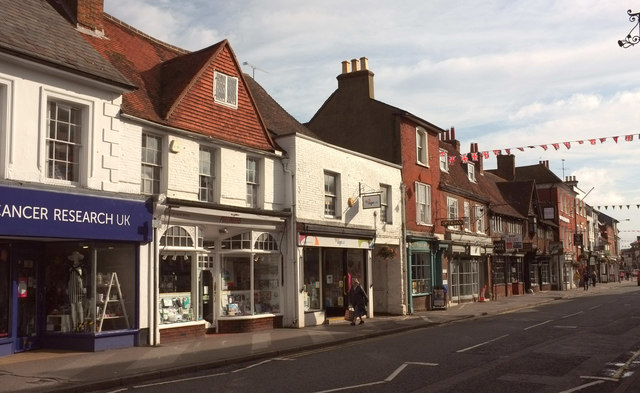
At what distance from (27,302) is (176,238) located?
3961 mm

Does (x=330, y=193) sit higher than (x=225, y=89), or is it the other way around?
(x=225, y=89)

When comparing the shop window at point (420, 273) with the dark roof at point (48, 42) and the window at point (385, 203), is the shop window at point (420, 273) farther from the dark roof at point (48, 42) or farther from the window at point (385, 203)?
the dark roof at point (48, 42)

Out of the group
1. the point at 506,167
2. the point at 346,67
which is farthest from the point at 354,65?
the point at 506,167

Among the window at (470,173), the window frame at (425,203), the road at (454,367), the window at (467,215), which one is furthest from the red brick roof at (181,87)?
the window at (470,173)

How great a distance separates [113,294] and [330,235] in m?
8.83

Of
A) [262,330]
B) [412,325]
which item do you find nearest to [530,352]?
[412,325]

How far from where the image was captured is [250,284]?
18594 millimetres

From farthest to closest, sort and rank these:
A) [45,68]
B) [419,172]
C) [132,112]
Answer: [419,172]
[132,112]
[45,68]

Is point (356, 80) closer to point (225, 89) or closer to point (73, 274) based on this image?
point (225, 89)

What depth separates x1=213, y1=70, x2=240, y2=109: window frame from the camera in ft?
59.5

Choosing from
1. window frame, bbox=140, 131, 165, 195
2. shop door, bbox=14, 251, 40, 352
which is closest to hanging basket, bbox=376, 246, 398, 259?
window frame, bbox=140, 131, 165, 195

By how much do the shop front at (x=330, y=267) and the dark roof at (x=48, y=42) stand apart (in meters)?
8.61

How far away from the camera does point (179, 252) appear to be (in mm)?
16078

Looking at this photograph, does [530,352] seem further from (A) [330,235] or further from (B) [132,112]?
(B) [132,112]
